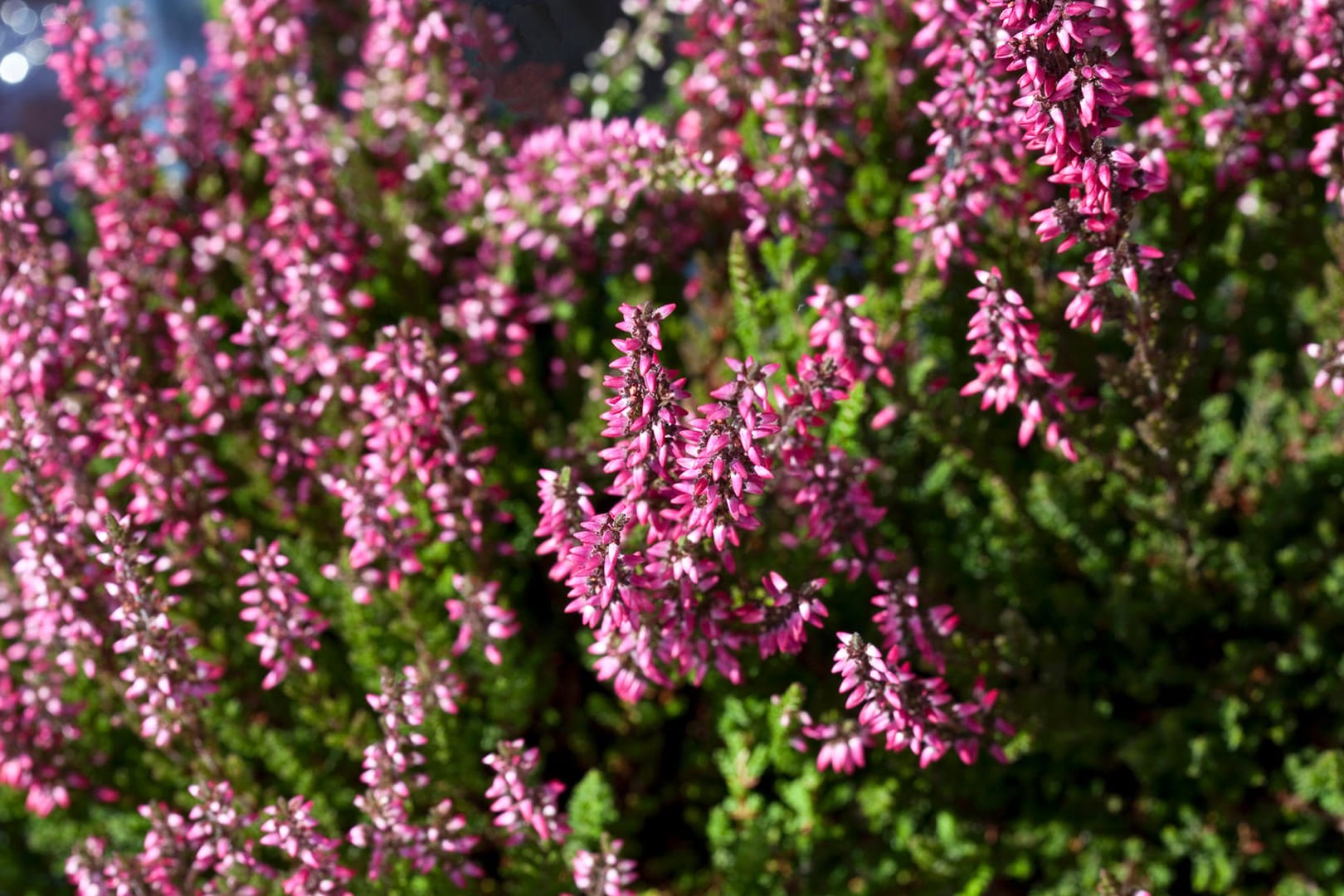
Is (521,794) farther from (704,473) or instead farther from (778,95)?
(778,95)

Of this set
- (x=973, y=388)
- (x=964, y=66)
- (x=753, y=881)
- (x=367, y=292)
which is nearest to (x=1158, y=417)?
(x=973, y=388)

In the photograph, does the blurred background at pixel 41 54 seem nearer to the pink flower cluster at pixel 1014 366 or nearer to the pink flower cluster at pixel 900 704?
the pink flower cluster at pixel 1014 366

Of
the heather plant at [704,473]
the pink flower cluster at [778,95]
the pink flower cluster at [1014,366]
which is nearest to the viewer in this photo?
the pink flower cluster at [1014,366]

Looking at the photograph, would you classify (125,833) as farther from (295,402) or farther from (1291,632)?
(1291,632)

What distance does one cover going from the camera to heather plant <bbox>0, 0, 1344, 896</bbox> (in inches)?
91.5

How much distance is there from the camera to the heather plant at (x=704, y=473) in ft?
7.63

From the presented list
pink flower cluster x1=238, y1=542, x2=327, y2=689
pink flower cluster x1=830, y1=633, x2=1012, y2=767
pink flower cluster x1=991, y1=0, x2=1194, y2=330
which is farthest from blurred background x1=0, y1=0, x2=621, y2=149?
pink flower cluster x1=830, y1=633, x2=1012, y2=767

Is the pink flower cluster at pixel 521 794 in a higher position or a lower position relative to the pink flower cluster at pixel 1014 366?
lower

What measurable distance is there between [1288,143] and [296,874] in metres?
2.89

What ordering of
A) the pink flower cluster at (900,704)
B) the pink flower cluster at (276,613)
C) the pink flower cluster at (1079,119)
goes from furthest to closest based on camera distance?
1. the pink flower cluster at (276,613)
2. the pink flower cluster at (900,704)
3. the pink flower cluster at (1079,119)

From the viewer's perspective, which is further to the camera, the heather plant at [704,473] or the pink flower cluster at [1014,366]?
the heather plant at [704,473]

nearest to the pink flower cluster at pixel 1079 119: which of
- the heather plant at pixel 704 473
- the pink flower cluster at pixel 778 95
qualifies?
the heather plant at pixel 704 473

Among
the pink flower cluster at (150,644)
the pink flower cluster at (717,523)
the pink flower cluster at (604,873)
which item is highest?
the pink flower cluster at (150,644)

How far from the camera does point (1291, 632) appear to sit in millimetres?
3107
